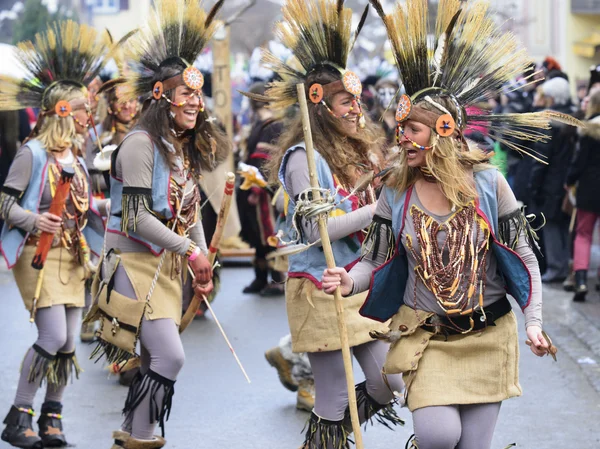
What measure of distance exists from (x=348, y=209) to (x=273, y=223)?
21.3ft

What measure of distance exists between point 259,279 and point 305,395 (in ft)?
15.6

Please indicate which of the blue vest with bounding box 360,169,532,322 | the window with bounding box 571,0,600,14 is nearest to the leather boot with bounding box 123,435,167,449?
the blue vest with bounding box 360,169,532,322

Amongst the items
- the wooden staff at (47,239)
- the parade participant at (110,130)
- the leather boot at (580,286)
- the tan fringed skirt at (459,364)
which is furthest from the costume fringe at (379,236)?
the leather boot at (580,286)

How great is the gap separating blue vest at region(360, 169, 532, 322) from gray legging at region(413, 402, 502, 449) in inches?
16.9

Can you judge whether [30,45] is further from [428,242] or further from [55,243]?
[428,242]

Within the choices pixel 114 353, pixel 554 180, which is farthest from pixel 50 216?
pixel 554 180

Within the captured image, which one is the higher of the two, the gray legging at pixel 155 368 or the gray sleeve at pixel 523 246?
the gray sleeve at pixel 523 246

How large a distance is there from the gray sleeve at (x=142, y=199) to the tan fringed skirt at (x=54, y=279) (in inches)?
41.6

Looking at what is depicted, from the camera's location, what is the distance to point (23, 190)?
5.84m

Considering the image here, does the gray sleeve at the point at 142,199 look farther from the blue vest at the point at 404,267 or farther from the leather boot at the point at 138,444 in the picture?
the blue vest at the point at 404,267

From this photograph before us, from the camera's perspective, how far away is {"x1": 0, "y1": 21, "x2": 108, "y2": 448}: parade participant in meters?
5.76

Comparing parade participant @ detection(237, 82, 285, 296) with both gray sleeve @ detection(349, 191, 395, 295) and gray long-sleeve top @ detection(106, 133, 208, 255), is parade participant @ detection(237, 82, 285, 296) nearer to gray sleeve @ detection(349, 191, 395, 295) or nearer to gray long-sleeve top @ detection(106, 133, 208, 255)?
gray long-sleeve top @ detection(106, 133, 208, 255)

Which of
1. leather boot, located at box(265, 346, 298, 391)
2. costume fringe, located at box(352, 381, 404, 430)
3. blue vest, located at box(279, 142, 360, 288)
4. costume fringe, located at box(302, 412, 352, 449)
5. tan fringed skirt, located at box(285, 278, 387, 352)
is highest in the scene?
blue vest, located at box(279, 142, 360, 288)

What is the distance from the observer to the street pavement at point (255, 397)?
19.6 feet
